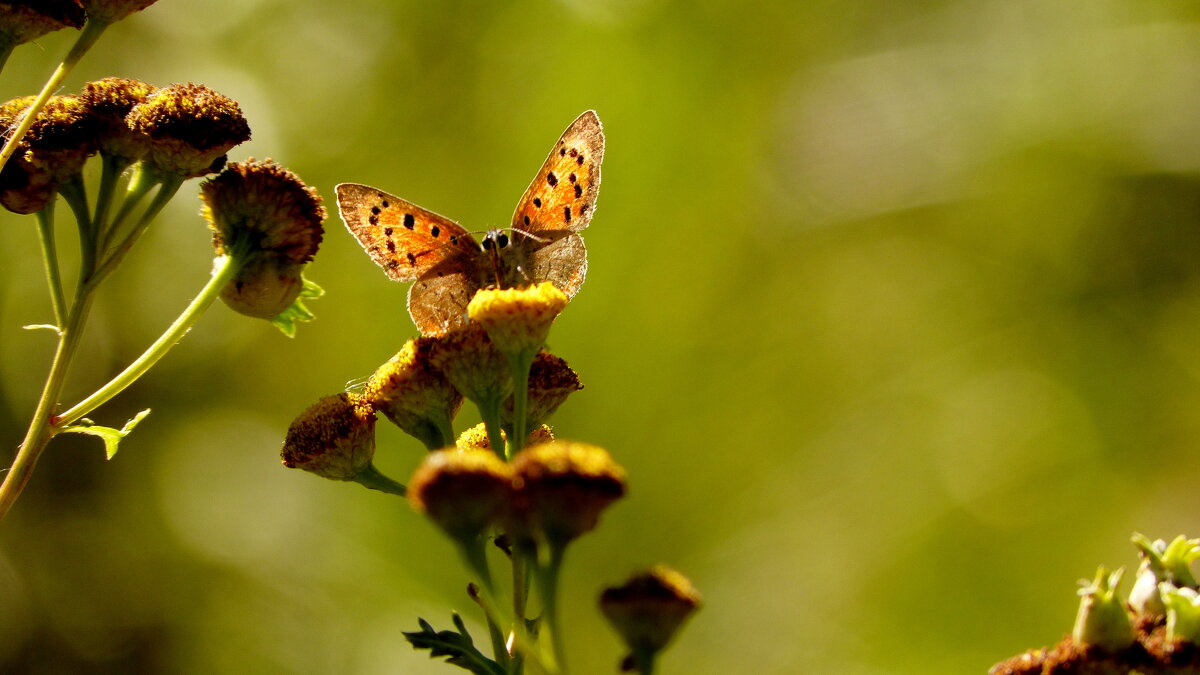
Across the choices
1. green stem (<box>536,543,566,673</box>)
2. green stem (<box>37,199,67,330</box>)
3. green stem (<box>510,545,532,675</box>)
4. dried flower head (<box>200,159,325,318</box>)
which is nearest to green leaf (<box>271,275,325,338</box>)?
dried flower head (<box>200,159,325,318</box>)

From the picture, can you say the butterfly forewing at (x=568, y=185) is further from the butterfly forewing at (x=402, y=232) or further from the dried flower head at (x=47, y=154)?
the dried flower head at (x=47, y=154)

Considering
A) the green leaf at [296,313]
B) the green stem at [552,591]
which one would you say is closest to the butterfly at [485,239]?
the green leaf at [296,313]

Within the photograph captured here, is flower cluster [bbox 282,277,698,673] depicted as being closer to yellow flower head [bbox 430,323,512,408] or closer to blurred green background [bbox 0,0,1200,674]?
yellow flower head [bbox 430,323,512,408]

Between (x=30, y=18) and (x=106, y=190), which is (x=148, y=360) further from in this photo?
(x=30, y=18)

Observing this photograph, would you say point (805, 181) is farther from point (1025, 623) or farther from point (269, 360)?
point (269, 360)

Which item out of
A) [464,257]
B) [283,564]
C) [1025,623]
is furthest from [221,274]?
[1025,623]

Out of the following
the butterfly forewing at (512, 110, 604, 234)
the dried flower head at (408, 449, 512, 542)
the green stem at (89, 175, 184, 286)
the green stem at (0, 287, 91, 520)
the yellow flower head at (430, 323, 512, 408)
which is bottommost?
the dried flower head at (408, 449, 512, 542)

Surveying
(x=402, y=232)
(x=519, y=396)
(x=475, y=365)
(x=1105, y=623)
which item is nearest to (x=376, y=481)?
(x=475, y=365)
